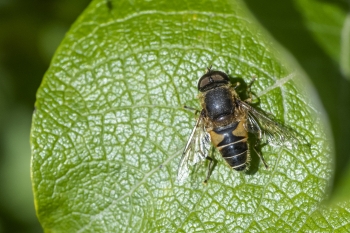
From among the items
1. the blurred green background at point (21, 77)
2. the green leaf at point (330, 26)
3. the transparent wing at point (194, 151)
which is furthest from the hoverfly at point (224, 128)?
the blurred green background at point (21, 77)

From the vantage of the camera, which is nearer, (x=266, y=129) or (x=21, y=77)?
(x=266, y=129)

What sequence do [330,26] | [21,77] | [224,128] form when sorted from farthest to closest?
[21,77], [224,128], [330,26]

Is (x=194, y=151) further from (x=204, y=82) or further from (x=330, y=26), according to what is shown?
(x=330, y=26)

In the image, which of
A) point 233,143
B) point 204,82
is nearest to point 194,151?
point 233,143

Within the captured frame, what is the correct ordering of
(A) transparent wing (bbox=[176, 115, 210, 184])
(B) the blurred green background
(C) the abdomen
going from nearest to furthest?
(C) the abdomen, (A) transparent wing (bbox=[176, 115, 210, 184]), (B) the blurred green background

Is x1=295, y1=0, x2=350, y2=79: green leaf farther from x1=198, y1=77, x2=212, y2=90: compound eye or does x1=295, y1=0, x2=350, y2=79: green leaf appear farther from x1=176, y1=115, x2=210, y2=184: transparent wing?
x1=176, y1=115, x2=210, y2=184: transparent wing

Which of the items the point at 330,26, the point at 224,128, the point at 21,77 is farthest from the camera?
the point at 21,77

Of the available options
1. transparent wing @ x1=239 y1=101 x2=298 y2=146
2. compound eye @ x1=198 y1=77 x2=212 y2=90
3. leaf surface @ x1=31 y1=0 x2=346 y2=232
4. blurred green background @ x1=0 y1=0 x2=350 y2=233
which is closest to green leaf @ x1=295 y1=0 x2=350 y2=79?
leaf surface @ x1=31 y1=0 x2=346 y2=232
